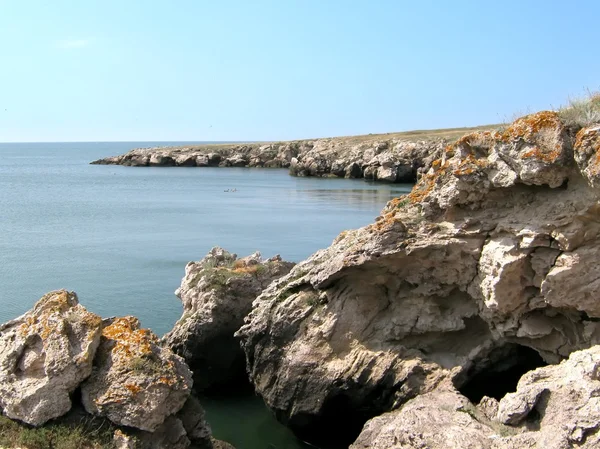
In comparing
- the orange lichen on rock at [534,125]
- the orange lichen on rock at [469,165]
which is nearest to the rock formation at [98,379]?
the orange lichen on rock at [469,165]

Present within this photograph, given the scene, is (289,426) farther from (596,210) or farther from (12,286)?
(12,286)

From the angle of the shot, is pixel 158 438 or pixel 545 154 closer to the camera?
pixel 158 438

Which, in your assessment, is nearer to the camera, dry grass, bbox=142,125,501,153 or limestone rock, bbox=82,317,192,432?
limestone rock, bbox=82,317,192,432

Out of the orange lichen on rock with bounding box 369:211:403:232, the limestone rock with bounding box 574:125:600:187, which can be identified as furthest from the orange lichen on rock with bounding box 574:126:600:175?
the orange lichen on rock with bounding box 369:211:403:232

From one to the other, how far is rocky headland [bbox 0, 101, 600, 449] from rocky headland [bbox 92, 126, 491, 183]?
180 ft

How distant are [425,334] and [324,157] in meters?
A: 91.8

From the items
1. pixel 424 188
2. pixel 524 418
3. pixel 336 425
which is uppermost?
pixel 424 188

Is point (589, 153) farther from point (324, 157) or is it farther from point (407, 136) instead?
point (407, 136)

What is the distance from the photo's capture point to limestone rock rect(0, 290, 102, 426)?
1123 cm

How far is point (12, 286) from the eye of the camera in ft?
98.0

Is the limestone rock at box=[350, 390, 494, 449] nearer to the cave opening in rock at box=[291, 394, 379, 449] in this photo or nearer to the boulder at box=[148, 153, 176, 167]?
the cave opening in rock at box=[291, 394, 379, 449]

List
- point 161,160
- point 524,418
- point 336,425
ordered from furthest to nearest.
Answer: point 161,160
point 336,425
point 524,418

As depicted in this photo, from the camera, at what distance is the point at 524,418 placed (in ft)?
34.3

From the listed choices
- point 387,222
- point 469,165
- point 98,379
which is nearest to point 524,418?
point 469,165
